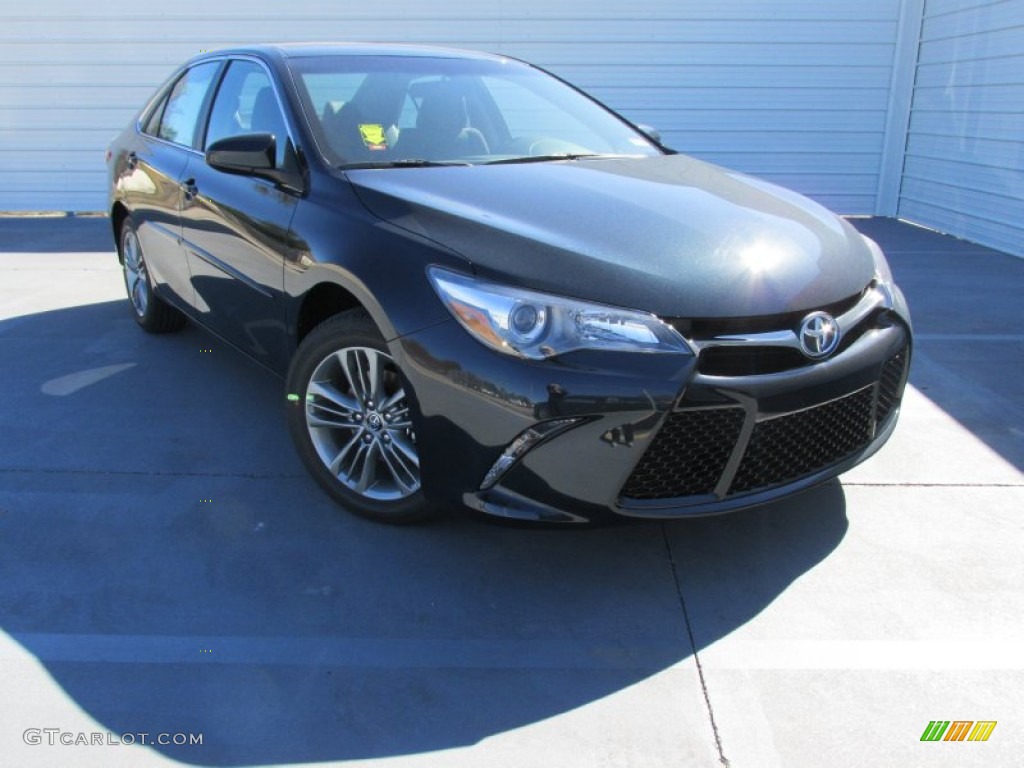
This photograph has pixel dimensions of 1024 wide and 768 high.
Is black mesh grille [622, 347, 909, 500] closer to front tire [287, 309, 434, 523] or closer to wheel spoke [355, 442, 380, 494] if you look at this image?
front tire [287, 309, 434, 523]

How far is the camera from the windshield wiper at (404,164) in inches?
123

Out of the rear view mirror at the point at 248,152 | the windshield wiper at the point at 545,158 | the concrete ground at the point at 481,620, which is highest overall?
the rear view mirror at the point at 248,152

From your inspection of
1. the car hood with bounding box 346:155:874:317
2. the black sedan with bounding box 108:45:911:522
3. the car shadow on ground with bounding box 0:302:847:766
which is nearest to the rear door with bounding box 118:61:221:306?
the black sedan with bounding box 108:45:911:522

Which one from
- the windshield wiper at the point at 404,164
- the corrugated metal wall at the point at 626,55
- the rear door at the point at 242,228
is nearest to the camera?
the windshield wiper at the point at 404,164

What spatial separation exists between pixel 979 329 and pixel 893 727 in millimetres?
4180

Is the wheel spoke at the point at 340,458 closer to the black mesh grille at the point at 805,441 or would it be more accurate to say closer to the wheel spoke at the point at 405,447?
the wheel spoke at the point at 405,447

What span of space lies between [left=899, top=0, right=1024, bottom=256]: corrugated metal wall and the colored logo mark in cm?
705

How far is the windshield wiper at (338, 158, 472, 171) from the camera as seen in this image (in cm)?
311

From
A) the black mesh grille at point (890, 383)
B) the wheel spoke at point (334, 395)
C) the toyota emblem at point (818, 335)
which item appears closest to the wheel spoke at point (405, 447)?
the wheel spoke at point (334, 395)

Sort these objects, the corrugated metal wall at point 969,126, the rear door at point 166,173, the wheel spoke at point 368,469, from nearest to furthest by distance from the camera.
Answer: the wheel spoke at point 368,469, the rear door at point 166,173, the corrugated metal wall at point 969,126

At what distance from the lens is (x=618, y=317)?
7.75 ft

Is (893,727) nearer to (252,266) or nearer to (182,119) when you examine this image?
(252,266)

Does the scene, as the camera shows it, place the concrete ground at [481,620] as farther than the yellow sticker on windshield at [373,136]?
No
